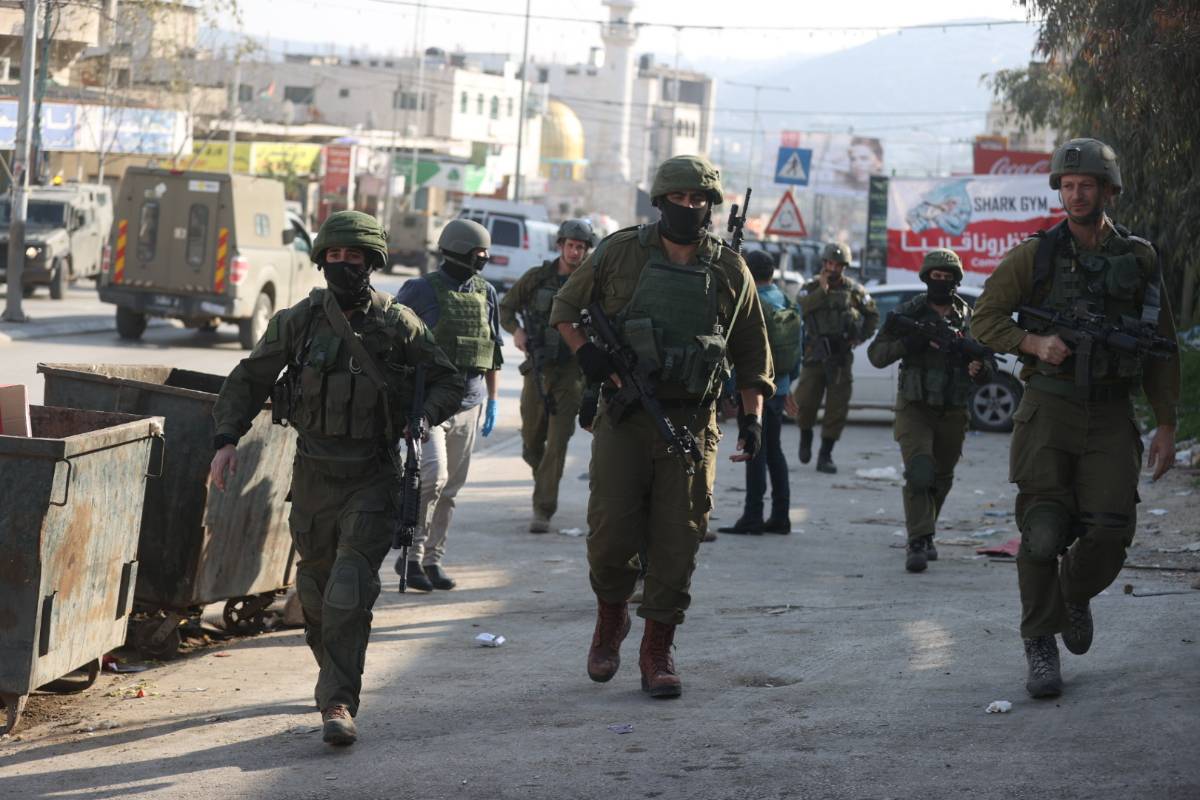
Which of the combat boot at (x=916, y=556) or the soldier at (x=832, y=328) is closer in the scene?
the combat boot at (x=916, y=556)

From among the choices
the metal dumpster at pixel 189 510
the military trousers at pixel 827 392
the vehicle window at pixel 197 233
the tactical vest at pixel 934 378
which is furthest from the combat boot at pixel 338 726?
the vehicle window at pixel 197 233

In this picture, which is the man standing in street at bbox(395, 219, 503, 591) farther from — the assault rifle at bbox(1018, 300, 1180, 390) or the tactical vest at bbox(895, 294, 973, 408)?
the assault rifle at bbox(1018, 300, 1180, 390)

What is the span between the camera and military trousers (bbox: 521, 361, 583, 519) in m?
9.62

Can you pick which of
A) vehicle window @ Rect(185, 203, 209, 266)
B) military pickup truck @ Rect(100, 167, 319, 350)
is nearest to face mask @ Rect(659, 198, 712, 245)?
military pickup truck @ Rect(100, 167, 319, 350)

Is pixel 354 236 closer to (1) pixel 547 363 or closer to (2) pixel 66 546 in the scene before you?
(2) pixel 66 546

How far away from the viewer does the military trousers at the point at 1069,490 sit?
17.7ft

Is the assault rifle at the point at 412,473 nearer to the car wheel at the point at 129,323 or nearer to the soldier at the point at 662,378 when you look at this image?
the soldier at the point at 662,378

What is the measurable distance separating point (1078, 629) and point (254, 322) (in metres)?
17.9

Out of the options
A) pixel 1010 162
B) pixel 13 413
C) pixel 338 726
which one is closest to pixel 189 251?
pixel 1010 162

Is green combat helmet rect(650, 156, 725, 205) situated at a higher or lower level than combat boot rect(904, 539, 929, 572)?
higher

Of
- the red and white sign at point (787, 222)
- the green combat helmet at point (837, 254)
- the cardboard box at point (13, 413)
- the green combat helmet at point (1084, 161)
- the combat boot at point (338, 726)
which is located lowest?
the combat boot at point (338, 726)

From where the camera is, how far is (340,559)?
512 cm

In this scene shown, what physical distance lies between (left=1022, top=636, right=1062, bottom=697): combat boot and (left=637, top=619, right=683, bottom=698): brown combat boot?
1227mm

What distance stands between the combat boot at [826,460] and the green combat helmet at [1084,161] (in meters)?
8.36
